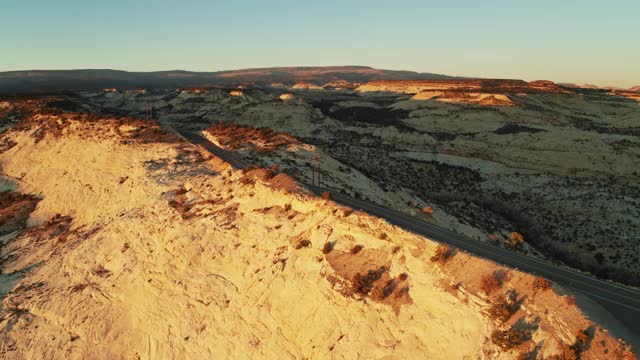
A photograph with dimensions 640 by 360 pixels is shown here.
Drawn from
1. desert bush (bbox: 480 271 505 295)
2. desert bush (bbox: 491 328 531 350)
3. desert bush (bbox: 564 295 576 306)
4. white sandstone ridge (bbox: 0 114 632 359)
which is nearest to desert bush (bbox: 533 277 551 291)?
white sandstone ridge (bbox: 0 114 632 359)

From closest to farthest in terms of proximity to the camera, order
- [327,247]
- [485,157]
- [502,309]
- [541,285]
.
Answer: [502,309] < [541,285] < [327,247] < [485,157]

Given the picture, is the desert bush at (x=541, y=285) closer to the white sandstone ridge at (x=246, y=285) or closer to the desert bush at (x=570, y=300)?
the white sandstone ridge at (x=246, y=285)

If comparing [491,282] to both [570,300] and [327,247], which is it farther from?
[327,247]

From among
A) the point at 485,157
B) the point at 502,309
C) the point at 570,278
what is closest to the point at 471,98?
the point at 485,157

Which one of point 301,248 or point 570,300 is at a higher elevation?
point 570,300

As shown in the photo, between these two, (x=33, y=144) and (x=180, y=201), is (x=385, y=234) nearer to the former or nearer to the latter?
(x=180, y=201)

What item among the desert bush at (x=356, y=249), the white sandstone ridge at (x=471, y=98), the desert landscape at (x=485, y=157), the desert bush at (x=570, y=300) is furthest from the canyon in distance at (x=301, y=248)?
the white sandstone ridge at (x=471, y=98)

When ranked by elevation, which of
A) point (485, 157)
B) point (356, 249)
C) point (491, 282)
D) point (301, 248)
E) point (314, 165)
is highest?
point (491, 282)

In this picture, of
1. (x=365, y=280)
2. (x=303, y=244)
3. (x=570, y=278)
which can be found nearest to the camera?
(x=365, y=280)
